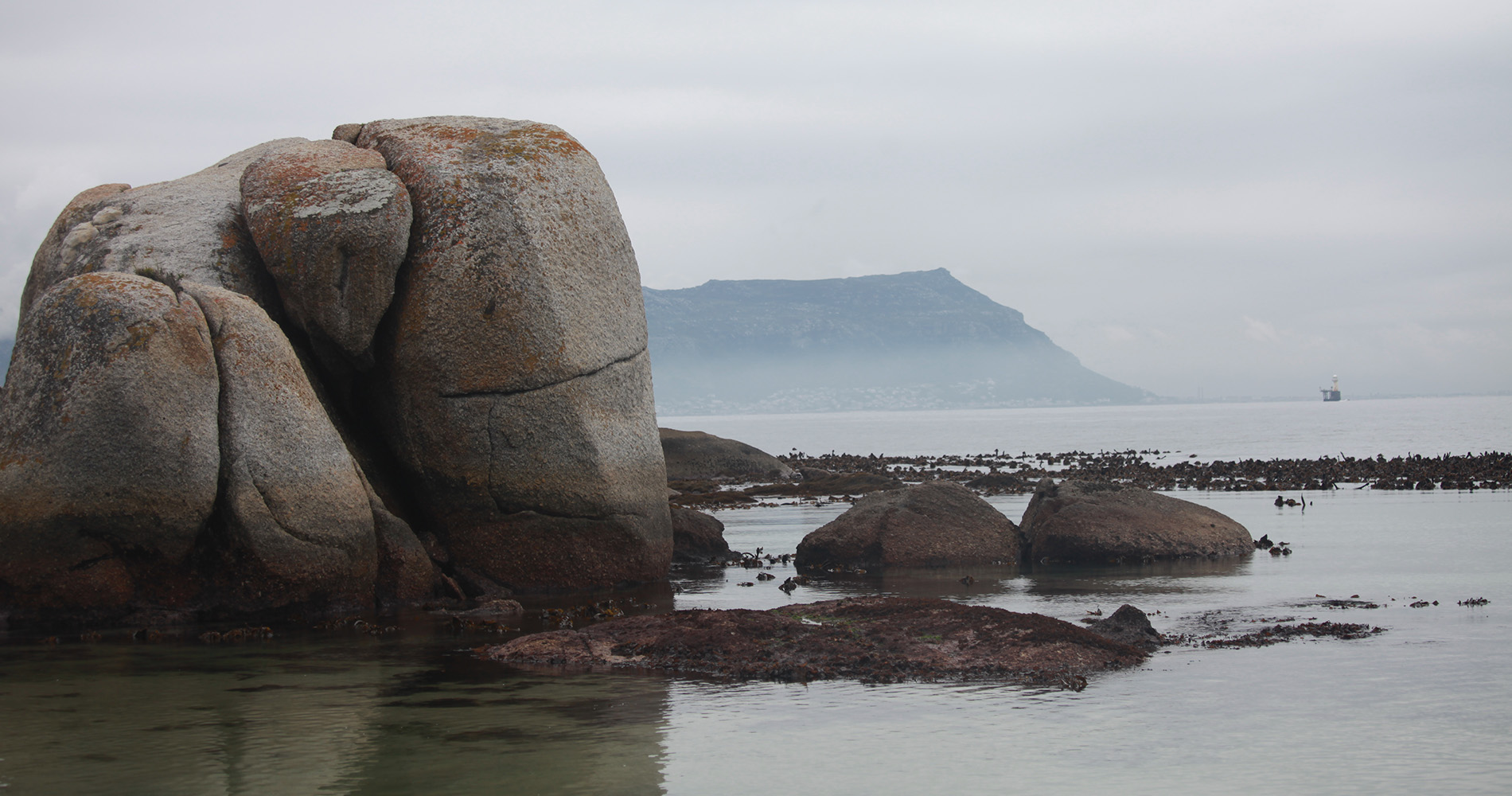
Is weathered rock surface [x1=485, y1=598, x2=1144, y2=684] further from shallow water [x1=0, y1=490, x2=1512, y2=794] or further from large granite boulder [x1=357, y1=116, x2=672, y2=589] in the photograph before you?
large granite boulder [x1=357, y1=116, x2=672, y2=589]

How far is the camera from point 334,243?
52.9ft

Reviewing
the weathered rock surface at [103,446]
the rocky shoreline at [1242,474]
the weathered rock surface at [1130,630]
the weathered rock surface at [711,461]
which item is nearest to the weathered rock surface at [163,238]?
the weathered rock surface at [103,446]

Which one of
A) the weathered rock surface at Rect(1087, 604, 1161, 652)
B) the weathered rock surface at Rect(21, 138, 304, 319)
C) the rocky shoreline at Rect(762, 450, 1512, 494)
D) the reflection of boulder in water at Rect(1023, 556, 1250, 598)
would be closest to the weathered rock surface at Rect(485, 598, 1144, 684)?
the weathered rock surface at Rect(1087, 604, 1161, 652)

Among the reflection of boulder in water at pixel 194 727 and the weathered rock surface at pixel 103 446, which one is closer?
the reflection of boulder in water at pixel 194 727

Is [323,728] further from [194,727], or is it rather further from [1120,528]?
[1120,528]

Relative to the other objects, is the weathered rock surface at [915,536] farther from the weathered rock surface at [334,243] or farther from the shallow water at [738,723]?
the weathered rock surface at [334,243]

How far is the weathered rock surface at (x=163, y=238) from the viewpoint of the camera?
16.5 m

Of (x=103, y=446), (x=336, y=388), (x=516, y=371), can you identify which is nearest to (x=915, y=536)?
(x=516, y=371)

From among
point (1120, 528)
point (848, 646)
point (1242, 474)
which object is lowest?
point (848, 646)

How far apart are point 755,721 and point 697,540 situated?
481 inches

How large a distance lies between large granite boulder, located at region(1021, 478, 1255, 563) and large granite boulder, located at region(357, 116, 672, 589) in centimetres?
693

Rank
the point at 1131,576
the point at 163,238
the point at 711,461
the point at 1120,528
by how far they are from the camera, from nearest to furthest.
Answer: the point at 163,238, the point at 1131,576, the point at 1120,528, the point at 711,461

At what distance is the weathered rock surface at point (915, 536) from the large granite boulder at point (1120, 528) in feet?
2.17

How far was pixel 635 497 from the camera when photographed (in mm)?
17562
